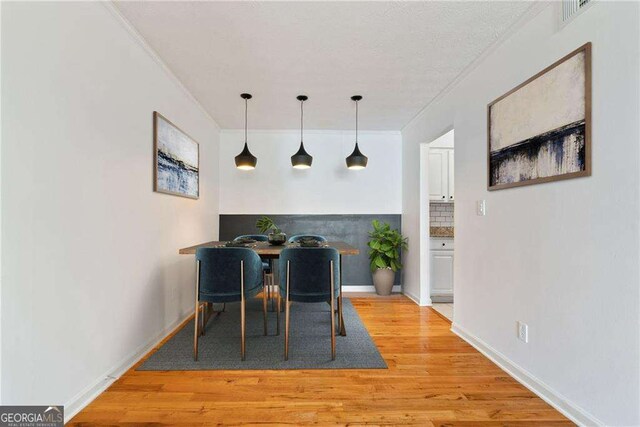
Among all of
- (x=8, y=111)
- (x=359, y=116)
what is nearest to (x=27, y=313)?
(x=8, y=111)

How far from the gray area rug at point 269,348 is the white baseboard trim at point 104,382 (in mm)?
95

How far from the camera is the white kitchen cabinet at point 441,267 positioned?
13.3ft

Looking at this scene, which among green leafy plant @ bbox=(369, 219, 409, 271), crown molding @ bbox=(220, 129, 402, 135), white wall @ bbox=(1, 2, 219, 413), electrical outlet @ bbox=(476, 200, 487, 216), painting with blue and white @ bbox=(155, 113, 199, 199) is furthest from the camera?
crown molding @ bbox=(220, 129, 402, 135)

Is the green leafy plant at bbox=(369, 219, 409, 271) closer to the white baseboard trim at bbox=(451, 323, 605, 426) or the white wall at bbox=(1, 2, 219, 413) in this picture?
the white baseboard trim at bbox=(451, 323, 605, 426)

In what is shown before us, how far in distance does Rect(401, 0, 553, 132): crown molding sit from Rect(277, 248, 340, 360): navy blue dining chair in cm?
211

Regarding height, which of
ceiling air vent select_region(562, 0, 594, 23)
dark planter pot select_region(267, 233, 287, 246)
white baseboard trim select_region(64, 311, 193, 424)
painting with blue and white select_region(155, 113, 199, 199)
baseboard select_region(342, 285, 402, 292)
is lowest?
baseboard select_region(342, 285, 402, 292)

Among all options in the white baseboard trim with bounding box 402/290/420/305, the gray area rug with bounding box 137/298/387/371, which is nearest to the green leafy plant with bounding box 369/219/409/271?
the white baseboard trim with bounding box 402/290/420/305

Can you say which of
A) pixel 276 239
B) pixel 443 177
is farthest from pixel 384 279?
pixel 276 239

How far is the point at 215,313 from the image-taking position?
3.39 meters

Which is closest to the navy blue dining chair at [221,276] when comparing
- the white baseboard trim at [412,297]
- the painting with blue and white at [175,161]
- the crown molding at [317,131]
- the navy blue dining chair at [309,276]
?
the navy blue dining chair at [309,276]

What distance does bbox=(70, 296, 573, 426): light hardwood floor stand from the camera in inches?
64.7

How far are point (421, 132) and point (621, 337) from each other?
2965 millimetres

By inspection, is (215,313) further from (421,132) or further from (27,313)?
(421,132)

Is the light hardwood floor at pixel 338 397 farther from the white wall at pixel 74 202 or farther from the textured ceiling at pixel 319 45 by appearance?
the textured ceiling at pixel 319 45
